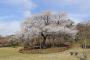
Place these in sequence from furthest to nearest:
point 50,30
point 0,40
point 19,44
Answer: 1. point 0,40
2. point 19,44
3. point 50,30

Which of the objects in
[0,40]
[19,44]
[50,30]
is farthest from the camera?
[0,40]

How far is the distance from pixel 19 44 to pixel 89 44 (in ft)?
43.6

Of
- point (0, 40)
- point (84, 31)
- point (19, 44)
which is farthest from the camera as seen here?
point (0, 40)

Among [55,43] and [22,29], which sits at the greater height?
[22,29]

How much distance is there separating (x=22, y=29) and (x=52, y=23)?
542cm

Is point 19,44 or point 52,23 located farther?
point 19,44

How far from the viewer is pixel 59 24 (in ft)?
121

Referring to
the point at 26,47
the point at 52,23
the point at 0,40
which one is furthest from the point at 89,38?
the point at 0,40

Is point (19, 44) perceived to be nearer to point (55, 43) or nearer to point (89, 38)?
point (55, 43)

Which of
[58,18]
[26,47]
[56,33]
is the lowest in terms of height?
[26,47]

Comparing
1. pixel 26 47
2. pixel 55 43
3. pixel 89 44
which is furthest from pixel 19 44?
pixel 89 44

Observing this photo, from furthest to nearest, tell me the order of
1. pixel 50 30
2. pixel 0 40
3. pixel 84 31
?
pixel 0 40
pixel 50 30
pixel 84 31

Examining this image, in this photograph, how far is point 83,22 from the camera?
3288 centimetres

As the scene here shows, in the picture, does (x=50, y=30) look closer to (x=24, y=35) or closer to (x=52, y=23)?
Answer: (x=52, y=23)
